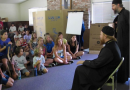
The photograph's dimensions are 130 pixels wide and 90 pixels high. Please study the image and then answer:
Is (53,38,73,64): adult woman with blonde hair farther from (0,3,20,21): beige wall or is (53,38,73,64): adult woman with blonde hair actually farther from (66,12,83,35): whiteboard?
(0,3,20,21): beige wall

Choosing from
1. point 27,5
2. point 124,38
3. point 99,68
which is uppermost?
point 27,5

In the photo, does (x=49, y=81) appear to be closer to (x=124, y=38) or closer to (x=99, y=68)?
(x=99, y=68)

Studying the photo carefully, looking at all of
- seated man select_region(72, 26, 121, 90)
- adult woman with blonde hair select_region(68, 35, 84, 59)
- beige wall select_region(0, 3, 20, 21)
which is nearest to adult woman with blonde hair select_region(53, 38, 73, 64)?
adult woman with blonde hair select_region(68, 35, 84, 59)

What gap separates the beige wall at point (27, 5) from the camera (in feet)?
26.5

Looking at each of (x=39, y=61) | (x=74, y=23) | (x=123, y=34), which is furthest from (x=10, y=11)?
(x=123, y=34)

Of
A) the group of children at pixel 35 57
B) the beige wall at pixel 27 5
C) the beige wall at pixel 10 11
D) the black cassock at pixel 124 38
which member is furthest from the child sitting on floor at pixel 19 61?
the beige wall at pixel 10 11

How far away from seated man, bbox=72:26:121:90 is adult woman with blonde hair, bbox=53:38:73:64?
5.57 ft

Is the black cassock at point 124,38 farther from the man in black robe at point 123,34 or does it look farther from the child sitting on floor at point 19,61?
the child sitting on floor at point 19,61

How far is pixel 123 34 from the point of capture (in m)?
2.69

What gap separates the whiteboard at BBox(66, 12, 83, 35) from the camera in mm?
4770

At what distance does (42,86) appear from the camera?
265 centimetres

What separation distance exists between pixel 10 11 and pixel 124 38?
8216mm

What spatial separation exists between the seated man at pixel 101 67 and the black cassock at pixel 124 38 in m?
0.72

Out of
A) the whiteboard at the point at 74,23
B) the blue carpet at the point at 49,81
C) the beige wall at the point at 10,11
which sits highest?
the beige wall at the point at 10,11
